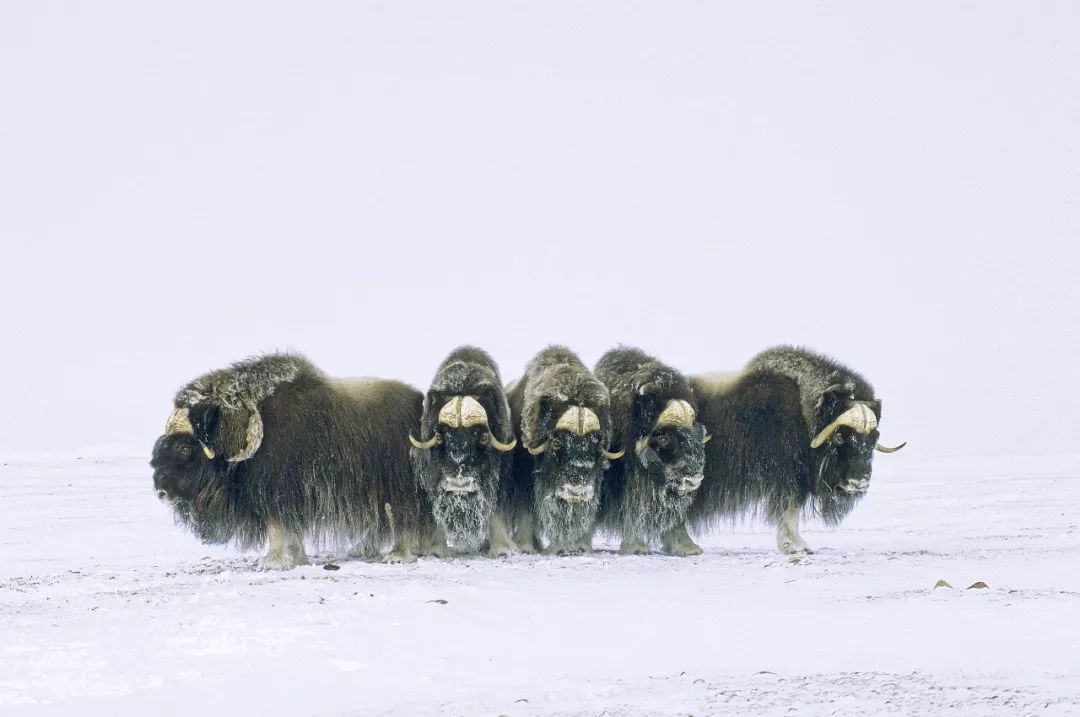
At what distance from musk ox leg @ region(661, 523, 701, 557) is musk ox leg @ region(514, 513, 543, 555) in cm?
79

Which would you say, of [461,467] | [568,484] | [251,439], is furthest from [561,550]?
[251,439]

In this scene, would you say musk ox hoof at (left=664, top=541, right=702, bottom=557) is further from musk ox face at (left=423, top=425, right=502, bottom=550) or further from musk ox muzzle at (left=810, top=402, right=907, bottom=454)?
musk ox face at (left=423, top=425, right=502, bottom=550)

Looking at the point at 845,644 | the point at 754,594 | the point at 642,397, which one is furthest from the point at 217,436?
the point at 845,644

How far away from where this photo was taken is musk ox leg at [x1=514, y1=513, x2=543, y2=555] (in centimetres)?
725

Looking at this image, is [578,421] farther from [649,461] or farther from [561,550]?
[561,550]

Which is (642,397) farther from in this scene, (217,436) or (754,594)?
(217,436)

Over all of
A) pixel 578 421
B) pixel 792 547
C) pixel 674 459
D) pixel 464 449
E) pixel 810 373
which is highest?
pixel 810 373

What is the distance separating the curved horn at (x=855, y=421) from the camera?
694 centimetres

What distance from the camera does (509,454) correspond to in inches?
273

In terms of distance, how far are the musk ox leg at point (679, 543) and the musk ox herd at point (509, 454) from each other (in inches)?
0.6

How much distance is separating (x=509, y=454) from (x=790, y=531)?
1806 mm

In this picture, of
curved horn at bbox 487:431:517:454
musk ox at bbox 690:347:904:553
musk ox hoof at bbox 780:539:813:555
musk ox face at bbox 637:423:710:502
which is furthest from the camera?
musk ox hoof at bbox 780:539:813:555

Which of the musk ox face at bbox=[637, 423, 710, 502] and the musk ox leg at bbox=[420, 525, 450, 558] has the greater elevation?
the musk ox face at bbox=[637, 423, 710, 502]

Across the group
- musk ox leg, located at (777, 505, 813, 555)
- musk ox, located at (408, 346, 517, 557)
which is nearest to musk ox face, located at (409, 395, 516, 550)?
musk ox, located at (408, 346, 517, 557)
